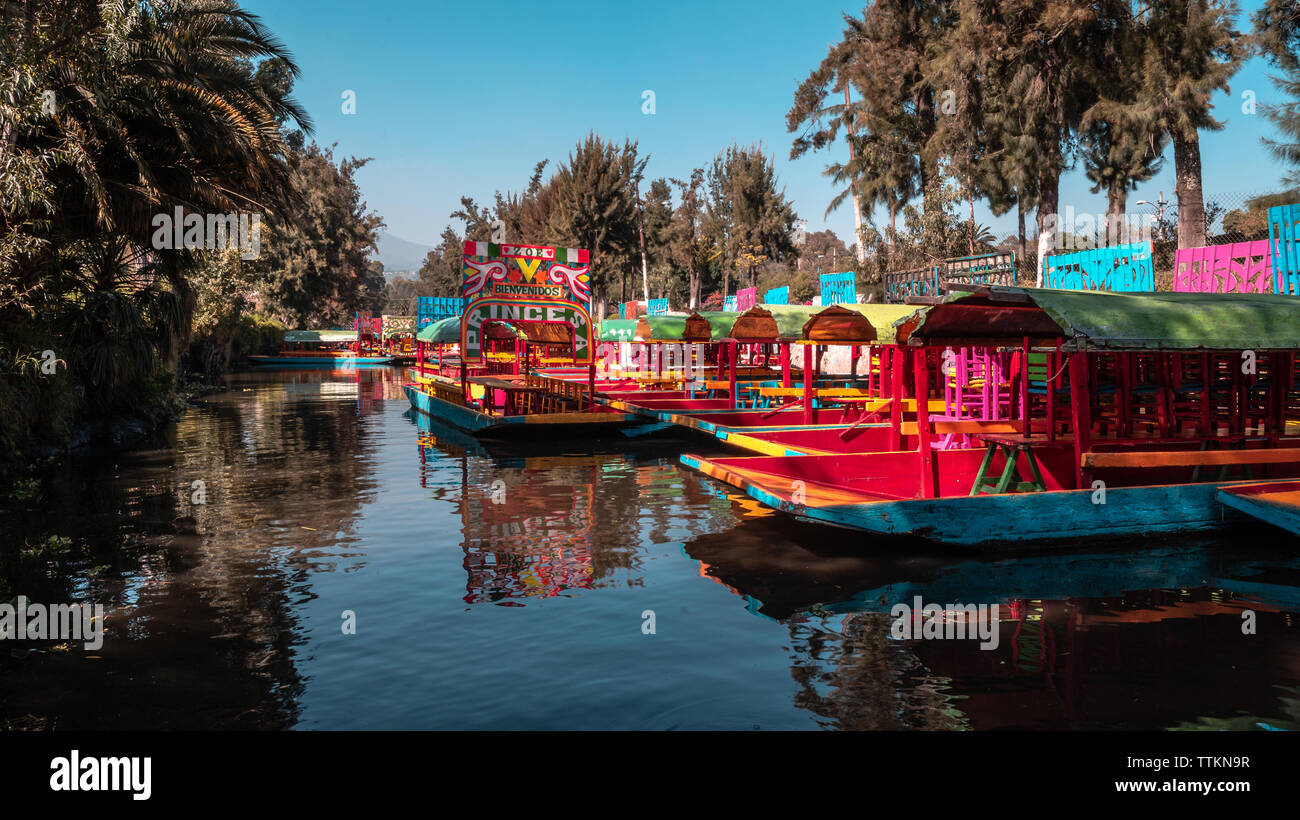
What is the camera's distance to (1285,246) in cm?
1902

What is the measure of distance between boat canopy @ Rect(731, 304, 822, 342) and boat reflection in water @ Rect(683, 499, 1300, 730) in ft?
38.6

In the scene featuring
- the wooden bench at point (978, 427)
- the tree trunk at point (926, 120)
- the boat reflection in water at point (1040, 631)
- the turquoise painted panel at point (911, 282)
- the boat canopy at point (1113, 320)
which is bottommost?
the boat reflection in water at point (1040, 631)

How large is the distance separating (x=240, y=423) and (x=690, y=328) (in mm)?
13278

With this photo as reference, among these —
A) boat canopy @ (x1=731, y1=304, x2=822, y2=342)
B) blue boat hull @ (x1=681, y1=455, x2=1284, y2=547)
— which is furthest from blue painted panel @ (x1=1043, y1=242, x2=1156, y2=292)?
blue boat hull @ (x1=681, y1=455, x2=1284, y2=547)

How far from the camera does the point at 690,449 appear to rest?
20891mm

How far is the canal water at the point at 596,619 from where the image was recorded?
6.22 metres

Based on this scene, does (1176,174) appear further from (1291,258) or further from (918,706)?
(918,706)

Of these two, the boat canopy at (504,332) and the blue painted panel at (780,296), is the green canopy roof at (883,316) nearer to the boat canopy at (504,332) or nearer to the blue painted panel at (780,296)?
the boat canopy at (504,332)

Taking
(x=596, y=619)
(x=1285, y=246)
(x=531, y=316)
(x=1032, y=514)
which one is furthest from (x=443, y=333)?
(x=596, y=619)

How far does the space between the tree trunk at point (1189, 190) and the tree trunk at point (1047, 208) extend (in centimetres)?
400

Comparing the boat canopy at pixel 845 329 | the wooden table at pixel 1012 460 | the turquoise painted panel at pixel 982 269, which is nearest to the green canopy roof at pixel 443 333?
the turquoise painted panel at pixel 982 269

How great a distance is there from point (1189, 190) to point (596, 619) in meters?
27.7

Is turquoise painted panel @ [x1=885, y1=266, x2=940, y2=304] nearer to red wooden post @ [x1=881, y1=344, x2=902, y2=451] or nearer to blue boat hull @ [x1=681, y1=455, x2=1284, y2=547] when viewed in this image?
red wooden post @ [x1=881, y1=344, x2=902, y2=451]
